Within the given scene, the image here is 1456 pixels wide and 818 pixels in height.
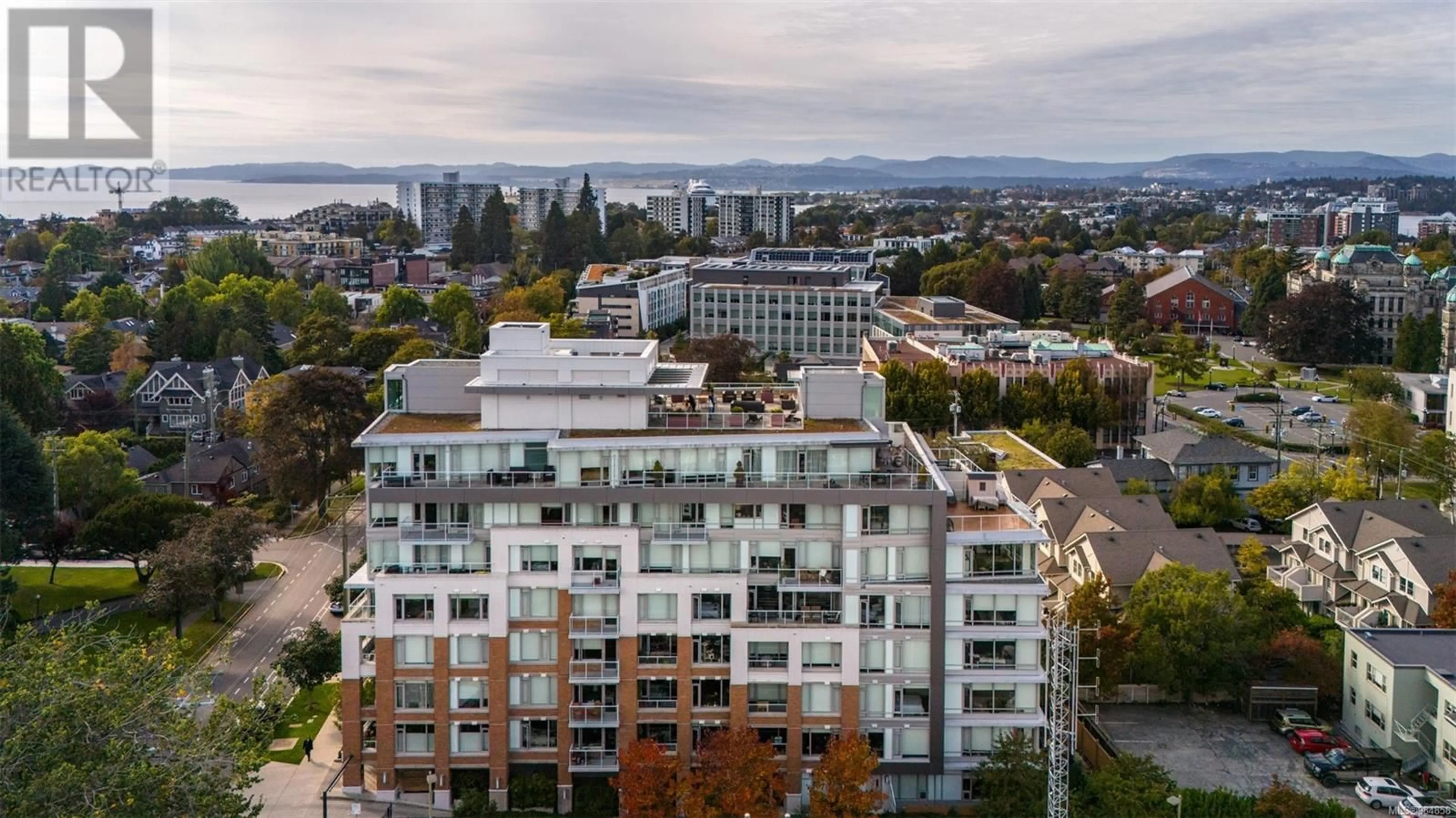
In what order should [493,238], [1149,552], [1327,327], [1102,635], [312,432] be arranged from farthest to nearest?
[493,238] < [1327,327] < [312,432] < [1149,552] < [1102,635]

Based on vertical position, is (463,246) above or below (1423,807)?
above

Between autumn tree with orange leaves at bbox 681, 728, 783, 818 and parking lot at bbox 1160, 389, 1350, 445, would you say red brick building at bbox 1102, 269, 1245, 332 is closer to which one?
parking lot at bbox 1160, 389, 1350, 445

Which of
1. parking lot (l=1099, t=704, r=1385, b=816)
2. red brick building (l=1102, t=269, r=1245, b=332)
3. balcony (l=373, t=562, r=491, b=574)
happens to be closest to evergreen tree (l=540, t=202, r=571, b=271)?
red brick building (l=1102, t=269, r=1245, b=332)

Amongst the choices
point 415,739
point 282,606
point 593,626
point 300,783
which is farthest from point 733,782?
point 282,606

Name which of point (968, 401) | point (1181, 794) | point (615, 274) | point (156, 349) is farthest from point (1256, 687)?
point (615, 274)

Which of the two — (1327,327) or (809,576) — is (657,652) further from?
(1327,327)
